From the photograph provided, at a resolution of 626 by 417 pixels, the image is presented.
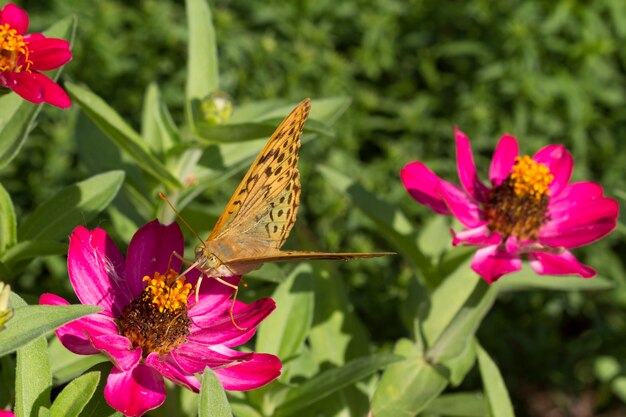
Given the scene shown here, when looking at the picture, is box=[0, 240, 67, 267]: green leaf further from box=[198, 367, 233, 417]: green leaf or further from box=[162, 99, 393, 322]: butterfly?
box=[198, 367, 233, 417]: green leaf

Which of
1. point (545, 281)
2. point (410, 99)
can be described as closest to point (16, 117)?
point (545, 281)

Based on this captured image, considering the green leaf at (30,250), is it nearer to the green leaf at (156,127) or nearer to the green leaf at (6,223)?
the green leaf at (6,223)

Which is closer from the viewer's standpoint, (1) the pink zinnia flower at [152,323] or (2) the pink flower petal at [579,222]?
(1) the pink zinnia flower at [152,323]

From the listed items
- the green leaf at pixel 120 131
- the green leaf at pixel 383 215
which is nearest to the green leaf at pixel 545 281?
the green leaf at pixel 383 215

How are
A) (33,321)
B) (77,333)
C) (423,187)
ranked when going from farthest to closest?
(423,187) < (77,333) < (33,321)

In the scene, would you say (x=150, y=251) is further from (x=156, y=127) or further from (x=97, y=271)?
(x=156, y=127)

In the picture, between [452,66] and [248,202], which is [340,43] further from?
[248,202]
